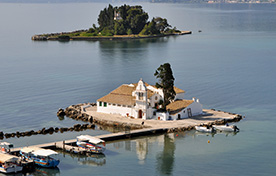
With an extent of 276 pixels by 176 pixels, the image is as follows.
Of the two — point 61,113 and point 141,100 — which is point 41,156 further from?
point 61,113

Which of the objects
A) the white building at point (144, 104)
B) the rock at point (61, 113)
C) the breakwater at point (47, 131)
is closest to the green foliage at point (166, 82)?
the white building at point (144, 104)

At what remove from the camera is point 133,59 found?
163m

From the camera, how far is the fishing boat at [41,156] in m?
68.2

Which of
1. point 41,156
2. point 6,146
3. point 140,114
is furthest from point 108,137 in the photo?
point 6,146

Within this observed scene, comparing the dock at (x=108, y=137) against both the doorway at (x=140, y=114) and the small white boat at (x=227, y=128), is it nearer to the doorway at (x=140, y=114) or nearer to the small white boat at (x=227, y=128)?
the doorway at (x=140, y=114)

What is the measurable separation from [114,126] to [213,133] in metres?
14.9

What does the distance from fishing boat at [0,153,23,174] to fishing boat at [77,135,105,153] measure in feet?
33.5

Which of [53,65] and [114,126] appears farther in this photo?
[53,65]


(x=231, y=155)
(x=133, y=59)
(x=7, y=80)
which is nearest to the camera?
(x=231, y=155)

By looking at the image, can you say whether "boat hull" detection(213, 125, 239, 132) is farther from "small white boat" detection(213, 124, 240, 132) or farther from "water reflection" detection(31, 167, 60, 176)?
"water reflection" detection(31, 167, 60, 176)

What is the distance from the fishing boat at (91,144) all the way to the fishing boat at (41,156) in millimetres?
5715

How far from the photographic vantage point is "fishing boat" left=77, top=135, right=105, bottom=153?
73250mm

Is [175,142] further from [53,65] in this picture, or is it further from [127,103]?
[53,65]

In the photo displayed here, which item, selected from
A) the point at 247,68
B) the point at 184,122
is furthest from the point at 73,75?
the point at 184,122
